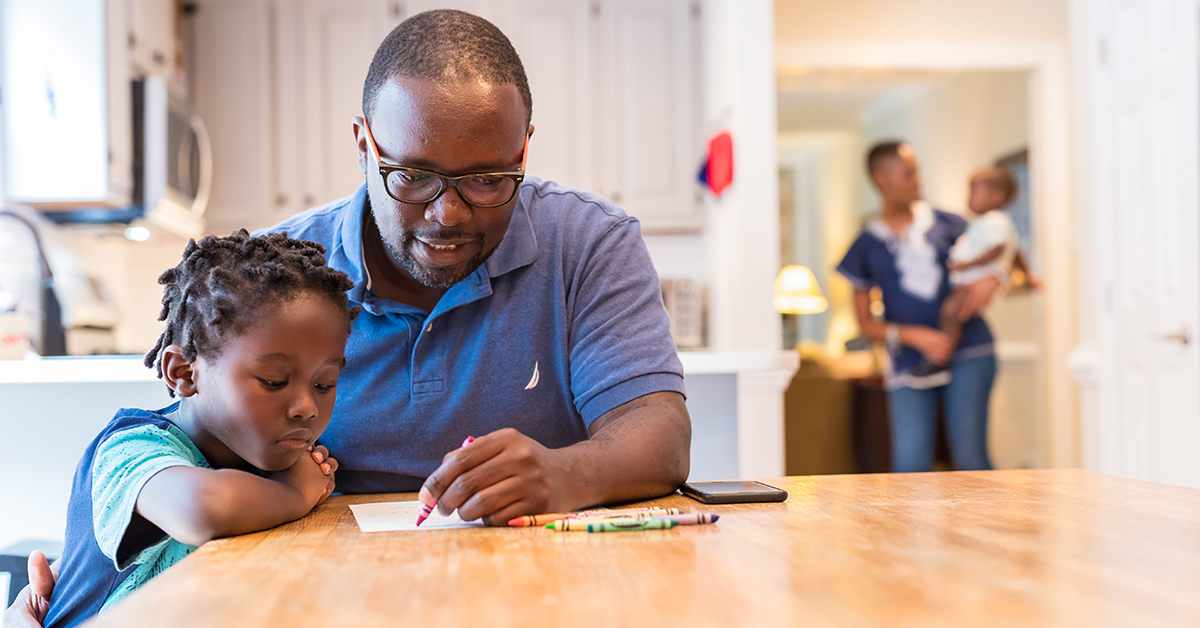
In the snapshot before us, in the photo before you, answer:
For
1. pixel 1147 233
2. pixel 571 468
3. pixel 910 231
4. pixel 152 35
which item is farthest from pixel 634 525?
pixel 152 35

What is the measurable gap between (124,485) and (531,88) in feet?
11.9

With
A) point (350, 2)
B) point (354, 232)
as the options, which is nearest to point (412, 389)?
point (354, 232)

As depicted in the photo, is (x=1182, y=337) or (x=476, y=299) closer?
(x=476, y=299)

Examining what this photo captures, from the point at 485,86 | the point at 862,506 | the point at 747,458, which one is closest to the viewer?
the point at 862,506

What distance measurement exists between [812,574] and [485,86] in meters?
0.70

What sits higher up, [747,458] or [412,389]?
[412,389]

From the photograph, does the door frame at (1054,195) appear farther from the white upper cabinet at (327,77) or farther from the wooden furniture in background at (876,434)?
the white upper cabinet at (327,77)

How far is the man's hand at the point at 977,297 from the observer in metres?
4.02

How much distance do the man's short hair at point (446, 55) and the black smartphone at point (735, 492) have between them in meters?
0.53

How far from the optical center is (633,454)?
1.06 meters

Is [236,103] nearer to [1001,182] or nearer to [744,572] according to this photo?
[1001,182]

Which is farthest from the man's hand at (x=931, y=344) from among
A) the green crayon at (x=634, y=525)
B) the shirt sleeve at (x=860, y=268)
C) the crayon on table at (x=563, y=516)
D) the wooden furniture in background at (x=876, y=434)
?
the green crayon at (x=634, y=525)

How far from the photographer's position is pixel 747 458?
2584 millimetres

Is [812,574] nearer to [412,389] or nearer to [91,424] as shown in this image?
[412,389]
